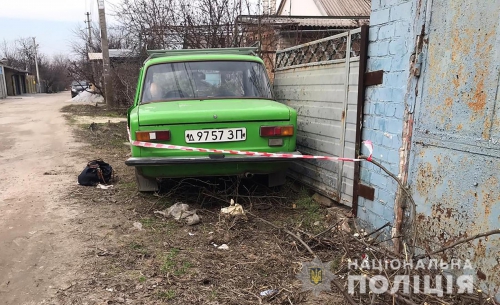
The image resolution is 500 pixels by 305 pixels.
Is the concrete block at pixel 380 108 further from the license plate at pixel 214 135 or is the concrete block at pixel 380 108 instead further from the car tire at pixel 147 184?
the car tire at pixel 147 184

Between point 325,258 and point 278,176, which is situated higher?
point 278,176

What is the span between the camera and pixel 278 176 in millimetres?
4574

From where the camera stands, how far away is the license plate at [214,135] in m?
3.99

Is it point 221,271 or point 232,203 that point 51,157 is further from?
point 221,271

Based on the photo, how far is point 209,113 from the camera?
13.0ft

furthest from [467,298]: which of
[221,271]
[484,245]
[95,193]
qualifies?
[95,193]

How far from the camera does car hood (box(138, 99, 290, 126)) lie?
3.92m

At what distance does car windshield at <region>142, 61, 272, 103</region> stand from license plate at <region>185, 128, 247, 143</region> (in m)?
0.75

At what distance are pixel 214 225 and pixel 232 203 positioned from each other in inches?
14.2

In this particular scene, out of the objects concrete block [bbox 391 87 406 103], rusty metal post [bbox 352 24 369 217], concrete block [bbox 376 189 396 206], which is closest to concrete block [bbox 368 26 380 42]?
rusty metal post [bbox 352 24 369 217]

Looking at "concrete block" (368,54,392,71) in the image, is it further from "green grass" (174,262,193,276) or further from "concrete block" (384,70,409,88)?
"green grass" (174,262,193,276)
